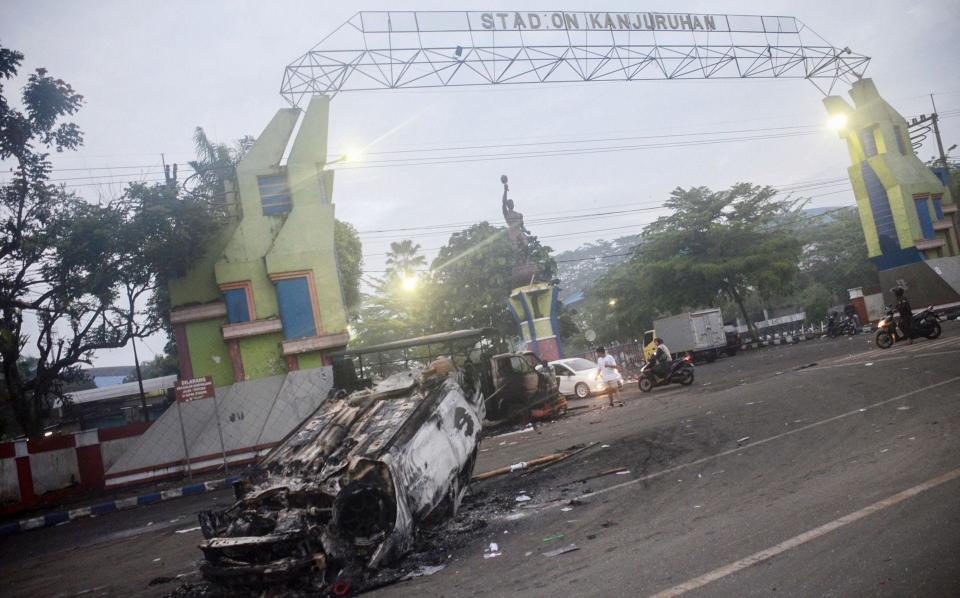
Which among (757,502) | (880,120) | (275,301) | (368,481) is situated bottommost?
(757,502)

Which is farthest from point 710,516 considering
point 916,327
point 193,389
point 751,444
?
point 916,327

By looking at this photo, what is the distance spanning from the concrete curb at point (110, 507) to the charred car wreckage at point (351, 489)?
645 cm

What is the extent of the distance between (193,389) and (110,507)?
9.66 ft

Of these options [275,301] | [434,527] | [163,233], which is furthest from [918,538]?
[163,233]

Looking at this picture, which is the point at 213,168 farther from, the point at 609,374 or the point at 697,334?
the point at 697,334

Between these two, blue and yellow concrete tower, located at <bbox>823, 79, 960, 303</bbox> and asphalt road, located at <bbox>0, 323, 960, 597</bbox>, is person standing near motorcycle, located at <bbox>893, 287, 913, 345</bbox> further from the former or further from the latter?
blue and yellow concrete tower, located at <bbox>823, 79, 960, 303</bbox>

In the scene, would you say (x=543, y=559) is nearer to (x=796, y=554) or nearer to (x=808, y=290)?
(x=796, y=554)

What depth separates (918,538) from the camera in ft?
12.2

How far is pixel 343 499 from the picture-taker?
4.60 m

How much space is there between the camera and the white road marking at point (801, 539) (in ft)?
11.6

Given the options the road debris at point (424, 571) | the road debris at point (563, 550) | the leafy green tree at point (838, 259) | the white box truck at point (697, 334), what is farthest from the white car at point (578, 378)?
the leafy green tree at point (838, 259)

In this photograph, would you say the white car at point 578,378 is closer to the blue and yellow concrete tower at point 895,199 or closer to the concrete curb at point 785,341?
the concrete curb at point 785,341

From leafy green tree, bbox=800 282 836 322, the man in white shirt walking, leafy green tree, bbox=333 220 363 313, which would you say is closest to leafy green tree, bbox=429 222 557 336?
leafy green tree, bbox=333 220 363 313

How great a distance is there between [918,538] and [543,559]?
97.1 inches
